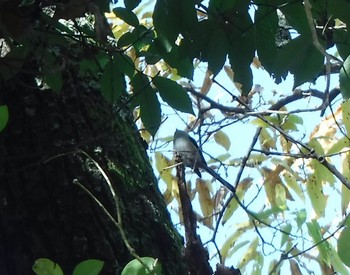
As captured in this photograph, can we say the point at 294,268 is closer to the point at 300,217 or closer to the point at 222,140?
the point at 222,140

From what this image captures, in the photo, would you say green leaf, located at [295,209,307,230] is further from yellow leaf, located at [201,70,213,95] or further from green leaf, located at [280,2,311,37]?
yellow leaf, located at [201,70,213,95]

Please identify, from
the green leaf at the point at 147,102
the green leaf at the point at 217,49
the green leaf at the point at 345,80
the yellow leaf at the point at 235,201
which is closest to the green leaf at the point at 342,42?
the green leaf at the point at 345,80

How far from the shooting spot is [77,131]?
1.13m

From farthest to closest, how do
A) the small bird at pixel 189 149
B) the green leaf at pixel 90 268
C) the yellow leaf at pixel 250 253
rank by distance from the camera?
1. the yellow leaf at pixel 250 253
2. the small bird at pixel 189 149
3. the green leaf at pixel 90 268

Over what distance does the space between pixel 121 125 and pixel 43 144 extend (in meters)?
0.21

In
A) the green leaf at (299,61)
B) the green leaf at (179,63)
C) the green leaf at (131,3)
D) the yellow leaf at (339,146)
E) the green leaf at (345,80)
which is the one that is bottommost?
the green leaf at (345,80)

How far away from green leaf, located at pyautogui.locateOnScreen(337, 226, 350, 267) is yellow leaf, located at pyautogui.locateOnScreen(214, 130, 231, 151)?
90 cm

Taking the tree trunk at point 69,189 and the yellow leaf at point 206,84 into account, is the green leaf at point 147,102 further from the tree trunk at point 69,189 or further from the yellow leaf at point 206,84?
the yellow leaf at point 206,84

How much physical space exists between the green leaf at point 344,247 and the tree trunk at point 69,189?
0.74ft

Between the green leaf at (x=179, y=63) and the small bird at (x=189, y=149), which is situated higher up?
the small bird at (x=189, y=149)

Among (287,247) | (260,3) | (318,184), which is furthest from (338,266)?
(260,3)

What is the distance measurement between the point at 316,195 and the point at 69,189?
0.69 m

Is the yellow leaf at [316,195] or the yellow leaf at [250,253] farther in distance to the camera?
the yellow leaf at [250,253]

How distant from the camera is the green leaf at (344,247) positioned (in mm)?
1028
